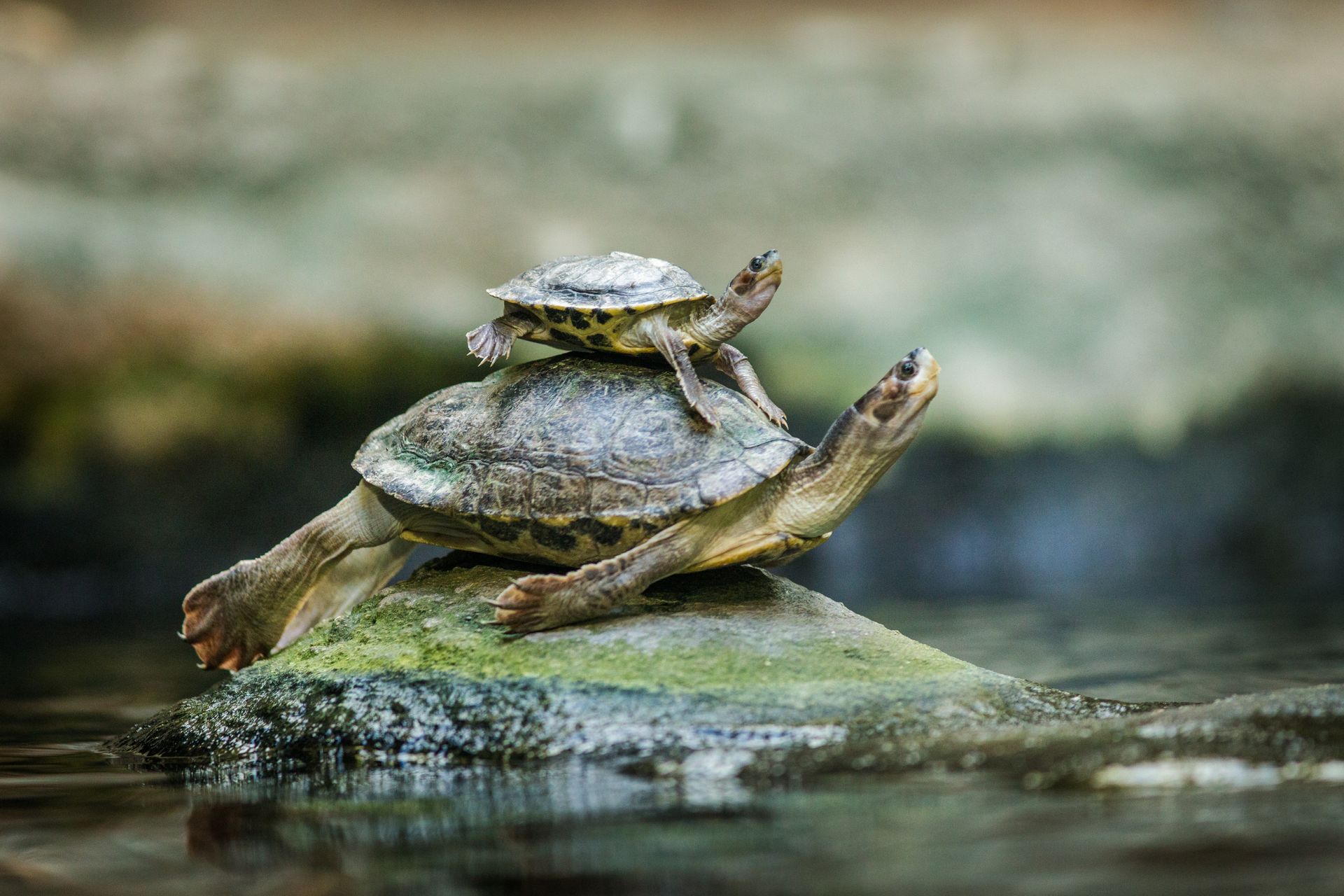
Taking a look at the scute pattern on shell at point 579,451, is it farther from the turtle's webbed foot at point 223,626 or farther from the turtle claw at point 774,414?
the turtle's webbed foot at point 223,626

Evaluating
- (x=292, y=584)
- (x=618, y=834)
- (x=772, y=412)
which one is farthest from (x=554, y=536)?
(x=618, y=834)

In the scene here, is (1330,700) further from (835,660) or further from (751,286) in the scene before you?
(751,286)

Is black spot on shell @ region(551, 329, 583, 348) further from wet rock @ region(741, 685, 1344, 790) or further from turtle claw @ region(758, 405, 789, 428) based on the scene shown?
wet rock @ region(741, 685, 1344, 790)

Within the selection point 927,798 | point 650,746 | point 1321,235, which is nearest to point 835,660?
point 650,746

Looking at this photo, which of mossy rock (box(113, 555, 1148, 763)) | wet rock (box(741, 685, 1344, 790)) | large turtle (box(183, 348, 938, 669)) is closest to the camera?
wet rock (box(741, 685, 1344, 790))

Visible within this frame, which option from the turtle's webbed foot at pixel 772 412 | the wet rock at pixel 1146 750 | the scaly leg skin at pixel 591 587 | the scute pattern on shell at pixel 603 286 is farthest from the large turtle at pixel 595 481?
the wet rock at pixel 1146 750

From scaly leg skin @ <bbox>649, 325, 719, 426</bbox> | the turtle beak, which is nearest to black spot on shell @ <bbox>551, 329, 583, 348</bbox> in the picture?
scaly leg skin @ <bbox>649, 325, 719, 426</bbox>
